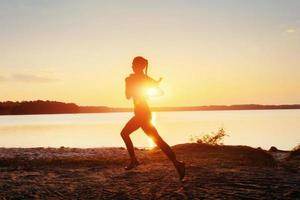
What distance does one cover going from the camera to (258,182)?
839 centimetres

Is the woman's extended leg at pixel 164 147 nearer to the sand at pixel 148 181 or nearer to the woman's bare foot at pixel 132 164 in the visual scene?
the sand at pixel 148 181

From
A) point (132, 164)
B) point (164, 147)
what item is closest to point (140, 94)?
point (164, 147)

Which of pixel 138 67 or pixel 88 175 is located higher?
pixel 138 67

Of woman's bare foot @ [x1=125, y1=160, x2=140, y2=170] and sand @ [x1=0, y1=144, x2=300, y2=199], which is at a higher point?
woman's bare foot @ [x1=125, y1=160, x2=140, y2=170]

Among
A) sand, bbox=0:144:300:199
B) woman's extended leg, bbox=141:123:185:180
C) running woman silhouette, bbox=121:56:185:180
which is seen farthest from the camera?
running woman silhouette, bbox=121:56:185:180

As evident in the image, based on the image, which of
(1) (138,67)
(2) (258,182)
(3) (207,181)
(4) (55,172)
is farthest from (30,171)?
(2) (258,182)

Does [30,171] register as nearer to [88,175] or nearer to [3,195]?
[88,175]

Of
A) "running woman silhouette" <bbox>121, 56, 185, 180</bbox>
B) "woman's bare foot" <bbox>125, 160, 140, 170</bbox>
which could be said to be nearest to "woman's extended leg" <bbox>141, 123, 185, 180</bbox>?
"running woman silhouette" <bbox>121, 56, 185, 180</bbox>

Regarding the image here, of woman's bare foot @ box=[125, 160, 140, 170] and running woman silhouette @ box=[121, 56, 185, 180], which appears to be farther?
woman's bare foot @ box=[125, 160, 140, 170]

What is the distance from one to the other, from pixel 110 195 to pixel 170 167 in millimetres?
3730

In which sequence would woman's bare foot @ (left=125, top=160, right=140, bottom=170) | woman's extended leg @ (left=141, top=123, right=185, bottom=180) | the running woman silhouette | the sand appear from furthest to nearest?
woman's bare foot @ (left=125, top=160, right=140, bottom=170)
the running woman silhouette
woman's extended leg @ (left=141, top=123, right=185, bottom=180)
the sand

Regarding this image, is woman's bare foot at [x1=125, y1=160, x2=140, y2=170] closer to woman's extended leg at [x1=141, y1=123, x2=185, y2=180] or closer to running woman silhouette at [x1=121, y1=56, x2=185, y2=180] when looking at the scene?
running woman silhouette at [x1=121, y1=56, x2=185, y2=180]

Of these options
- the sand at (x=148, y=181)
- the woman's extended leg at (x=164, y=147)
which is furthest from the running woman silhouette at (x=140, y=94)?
the sand at (x=148, y=181)

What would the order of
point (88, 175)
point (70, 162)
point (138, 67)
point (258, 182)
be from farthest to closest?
point (70, 162) → point (88, 175) → point (138, 67) → point (258, 182)
